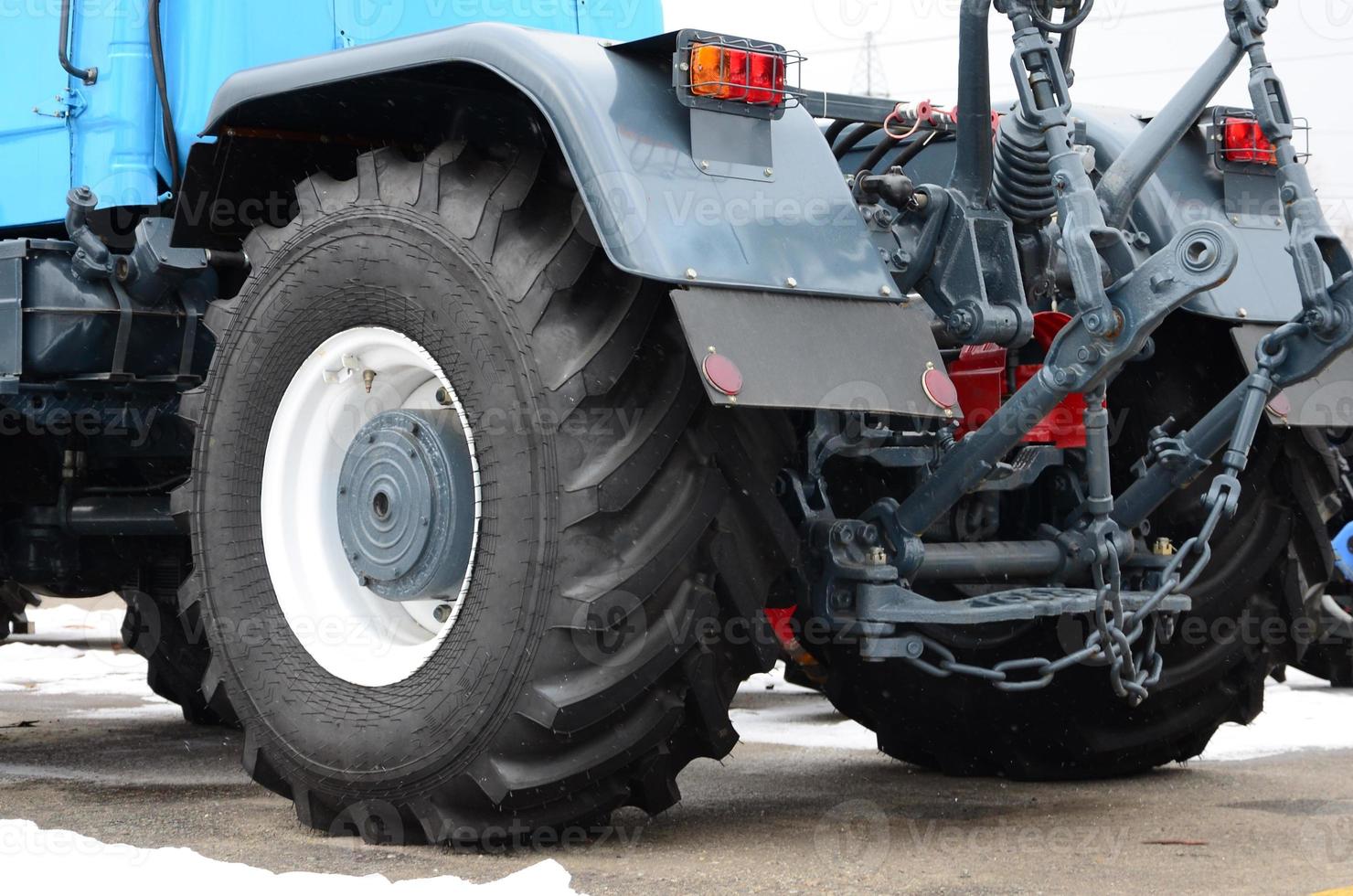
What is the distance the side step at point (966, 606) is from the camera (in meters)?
3.61

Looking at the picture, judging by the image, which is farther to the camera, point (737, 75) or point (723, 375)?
point (737, 75)

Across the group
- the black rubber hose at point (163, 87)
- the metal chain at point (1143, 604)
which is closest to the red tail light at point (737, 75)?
the metal chain at point (1143, 604)

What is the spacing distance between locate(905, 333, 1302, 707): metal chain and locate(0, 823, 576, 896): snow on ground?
1052 mm

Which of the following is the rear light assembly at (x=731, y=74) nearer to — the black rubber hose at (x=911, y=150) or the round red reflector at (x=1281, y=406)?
the black rubber hose at (x=911, y=150)

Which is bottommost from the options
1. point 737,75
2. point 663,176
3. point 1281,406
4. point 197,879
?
point 197,879

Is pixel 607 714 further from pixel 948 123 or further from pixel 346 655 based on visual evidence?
pixel 948 123

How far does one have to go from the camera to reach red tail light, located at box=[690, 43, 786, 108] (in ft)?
11.3

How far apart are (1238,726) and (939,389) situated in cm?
329

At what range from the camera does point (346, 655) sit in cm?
396

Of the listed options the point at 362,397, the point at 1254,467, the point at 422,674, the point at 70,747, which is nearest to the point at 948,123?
the point at 1254,467

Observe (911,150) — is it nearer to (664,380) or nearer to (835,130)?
(835,130)

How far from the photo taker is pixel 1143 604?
3822mm

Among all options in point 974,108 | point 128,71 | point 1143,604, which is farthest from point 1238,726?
point 128,71

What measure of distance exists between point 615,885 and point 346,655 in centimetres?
95
